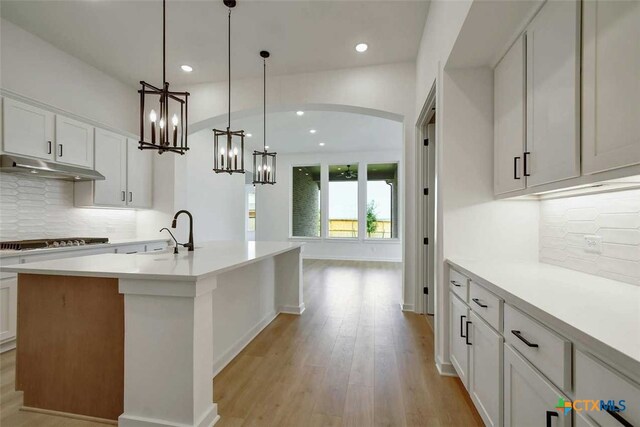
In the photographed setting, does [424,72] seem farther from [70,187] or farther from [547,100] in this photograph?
[70,187]

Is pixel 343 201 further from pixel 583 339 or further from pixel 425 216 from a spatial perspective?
pixel 583 339

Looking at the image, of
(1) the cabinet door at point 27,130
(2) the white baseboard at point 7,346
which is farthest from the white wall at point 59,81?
(2) the white baseboard at point 7,346

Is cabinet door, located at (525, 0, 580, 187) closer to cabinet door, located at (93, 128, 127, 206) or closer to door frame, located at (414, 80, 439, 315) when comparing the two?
door frame, located at (414, 80, 439, 315)

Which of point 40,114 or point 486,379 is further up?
point 40,114

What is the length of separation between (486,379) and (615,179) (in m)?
1.16

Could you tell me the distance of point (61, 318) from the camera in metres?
1.78

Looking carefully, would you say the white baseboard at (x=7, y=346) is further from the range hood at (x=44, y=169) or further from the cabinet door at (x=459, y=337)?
the cabinet door at (x=459, y=337)

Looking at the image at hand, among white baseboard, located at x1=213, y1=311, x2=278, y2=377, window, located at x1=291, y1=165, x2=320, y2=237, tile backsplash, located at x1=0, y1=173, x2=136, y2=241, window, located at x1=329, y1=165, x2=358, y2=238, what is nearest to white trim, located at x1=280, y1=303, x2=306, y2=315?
white baseboard, located at x1=213, y1=311, x2=278, y2=377

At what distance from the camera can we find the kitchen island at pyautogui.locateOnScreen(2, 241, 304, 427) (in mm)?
1565

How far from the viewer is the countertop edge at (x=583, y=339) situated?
A: 68cm

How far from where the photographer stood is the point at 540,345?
3.53ft

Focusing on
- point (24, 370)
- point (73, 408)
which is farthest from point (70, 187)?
point (73, 408)

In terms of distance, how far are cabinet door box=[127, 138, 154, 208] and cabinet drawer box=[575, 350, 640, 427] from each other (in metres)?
5.07

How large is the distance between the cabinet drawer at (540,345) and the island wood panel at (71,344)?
82.8 inches
